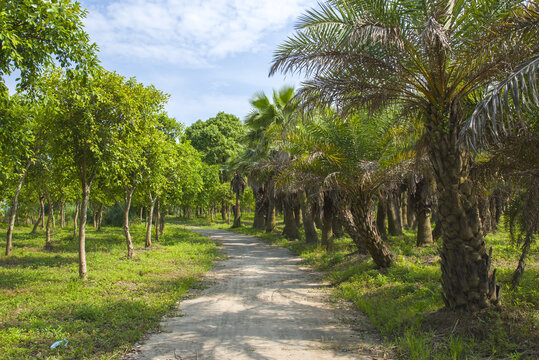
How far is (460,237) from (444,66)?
8.93 feet

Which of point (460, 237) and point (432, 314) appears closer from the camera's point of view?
point (460, 237)

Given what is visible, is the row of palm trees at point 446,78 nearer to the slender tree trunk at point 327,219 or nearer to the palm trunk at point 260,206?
the slender tree trunk at point 327,219

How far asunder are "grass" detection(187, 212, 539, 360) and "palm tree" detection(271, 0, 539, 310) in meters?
0.44

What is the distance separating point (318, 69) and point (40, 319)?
6.75 metres

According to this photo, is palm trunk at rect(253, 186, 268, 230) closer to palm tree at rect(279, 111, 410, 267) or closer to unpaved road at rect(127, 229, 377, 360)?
palm tree at rect(279, 111, 410, 267)

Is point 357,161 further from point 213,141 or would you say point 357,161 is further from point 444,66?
point 213,141

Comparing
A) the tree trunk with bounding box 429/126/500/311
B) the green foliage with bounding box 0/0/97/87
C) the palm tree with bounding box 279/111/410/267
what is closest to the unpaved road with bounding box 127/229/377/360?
the tree trunk with bounding box 429/126/500/311

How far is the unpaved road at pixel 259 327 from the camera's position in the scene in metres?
5.15

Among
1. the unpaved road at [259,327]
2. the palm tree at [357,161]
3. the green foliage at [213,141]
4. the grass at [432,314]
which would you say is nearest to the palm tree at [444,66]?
the grass at [432,314]

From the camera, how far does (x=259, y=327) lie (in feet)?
20.7

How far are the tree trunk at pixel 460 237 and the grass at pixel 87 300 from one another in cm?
509

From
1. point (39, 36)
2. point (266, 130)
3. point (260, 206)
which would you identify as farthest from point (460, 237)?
point (260, 206)

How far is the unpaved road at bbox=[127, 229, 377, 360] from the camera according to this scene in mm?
5152

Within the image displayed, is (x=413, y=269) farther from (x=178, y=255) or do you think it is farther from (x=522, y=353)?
(x=178, y=255)
